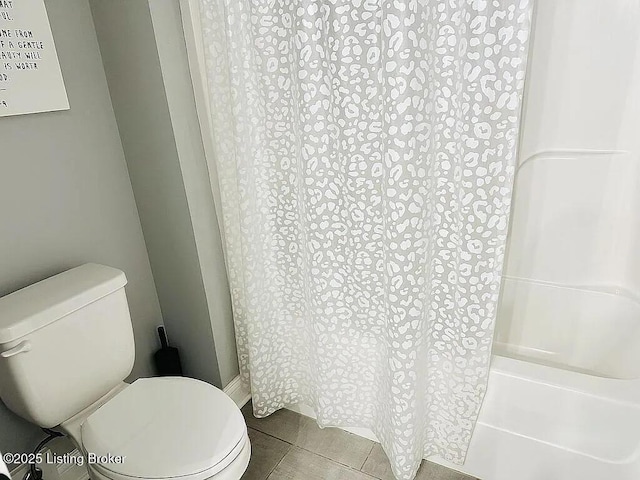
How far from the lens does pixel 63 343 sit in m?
1.31

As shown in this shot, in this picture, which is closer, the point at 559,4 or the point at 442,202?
the point at 442,202

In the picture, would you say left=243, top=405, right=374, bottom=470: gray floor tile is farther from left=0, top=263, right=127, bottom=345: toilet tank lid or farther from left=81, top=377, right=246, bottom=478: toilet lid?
left=0, top=263, right=127, bottom=345: toilet tank lid

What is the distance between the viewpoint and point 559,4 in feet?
4.67

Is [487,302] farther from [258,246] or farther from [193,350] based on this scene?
[193,350]

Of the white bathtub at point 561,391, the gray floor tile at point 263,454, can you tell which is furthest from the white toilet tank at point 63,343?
the white bathtub at point 561,391

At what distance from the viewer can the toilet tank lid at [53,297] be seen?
1.21m

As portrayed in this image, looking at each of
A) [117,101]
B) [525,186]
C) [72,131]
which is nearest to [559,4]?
[525,186]

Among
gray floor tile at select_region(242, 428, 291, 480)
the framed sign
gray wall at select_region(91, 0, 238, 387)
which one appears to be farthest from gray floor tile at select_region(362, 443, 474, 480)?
the framed sign

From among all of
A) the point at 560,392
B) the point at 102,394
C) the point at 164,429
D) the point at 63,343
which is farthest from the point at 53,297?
the point at 560,392

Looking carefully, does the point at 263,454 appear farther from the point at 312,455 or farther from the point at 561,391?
the point at 561,391

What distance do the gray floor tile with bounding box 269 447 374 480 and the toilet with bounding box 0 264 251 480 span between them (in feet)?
1.39

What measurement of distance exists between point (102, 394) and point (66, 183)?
0.71 meters

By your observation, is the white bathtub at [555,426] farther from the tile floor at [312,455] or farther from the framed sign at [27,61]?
the framed sign at [27,61]

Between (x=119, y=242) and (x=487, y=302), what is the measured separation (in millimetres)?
1308
